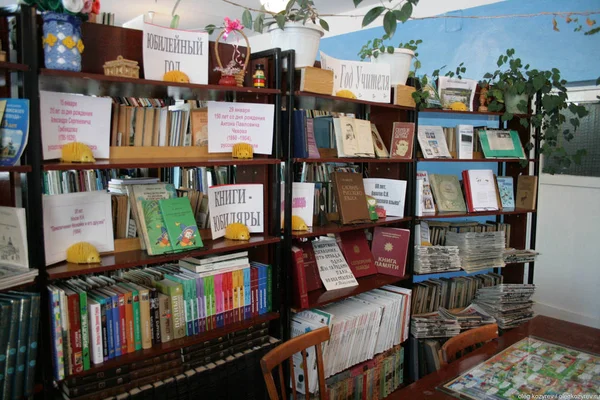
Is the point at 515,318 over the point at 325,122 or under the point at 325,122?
under

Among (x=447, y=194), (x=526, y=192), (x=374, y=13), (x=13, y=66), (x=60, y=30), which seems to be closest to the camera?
(x=13, y=66)

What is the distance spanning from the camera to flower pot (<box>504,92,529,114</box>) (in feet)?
10.6

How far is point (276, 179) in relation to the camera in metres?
2.39

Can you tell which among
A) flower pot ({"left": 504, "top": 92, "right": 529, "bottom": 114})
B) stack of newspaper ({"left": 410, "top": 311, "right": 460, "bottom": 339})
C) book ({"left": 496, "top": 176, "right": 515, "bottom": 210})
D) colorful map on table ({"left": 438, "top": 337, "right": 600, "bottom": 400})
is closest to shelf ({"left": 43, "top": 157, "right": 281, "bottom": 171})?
colorful map on table ({"left": 438, "top": 337, "right": 600, "bottom": 400})

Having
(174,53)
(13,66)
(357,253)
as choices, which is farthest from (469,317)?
(13,66)

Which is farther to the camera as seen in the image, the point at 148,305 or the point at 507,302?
the point at 507,302

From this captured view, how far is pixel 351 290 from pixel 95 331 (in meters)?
1.39

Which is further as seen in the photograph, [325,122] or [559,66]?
[559,66]

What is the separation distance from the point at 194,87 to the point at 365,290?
4.87 ft

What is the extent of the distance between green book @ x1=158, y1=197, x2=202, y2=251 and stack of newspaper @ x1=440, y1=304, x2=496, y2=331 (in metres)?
1.84

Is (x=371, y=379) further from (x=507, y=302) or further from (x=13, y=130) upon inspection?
(x=13, y=130)

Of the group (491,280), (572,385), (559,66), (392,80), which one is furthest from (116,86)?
(559,66)

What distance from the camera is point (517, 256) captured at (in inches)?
135

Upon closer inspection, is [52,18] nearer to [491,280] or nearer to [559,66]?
[491,280]
